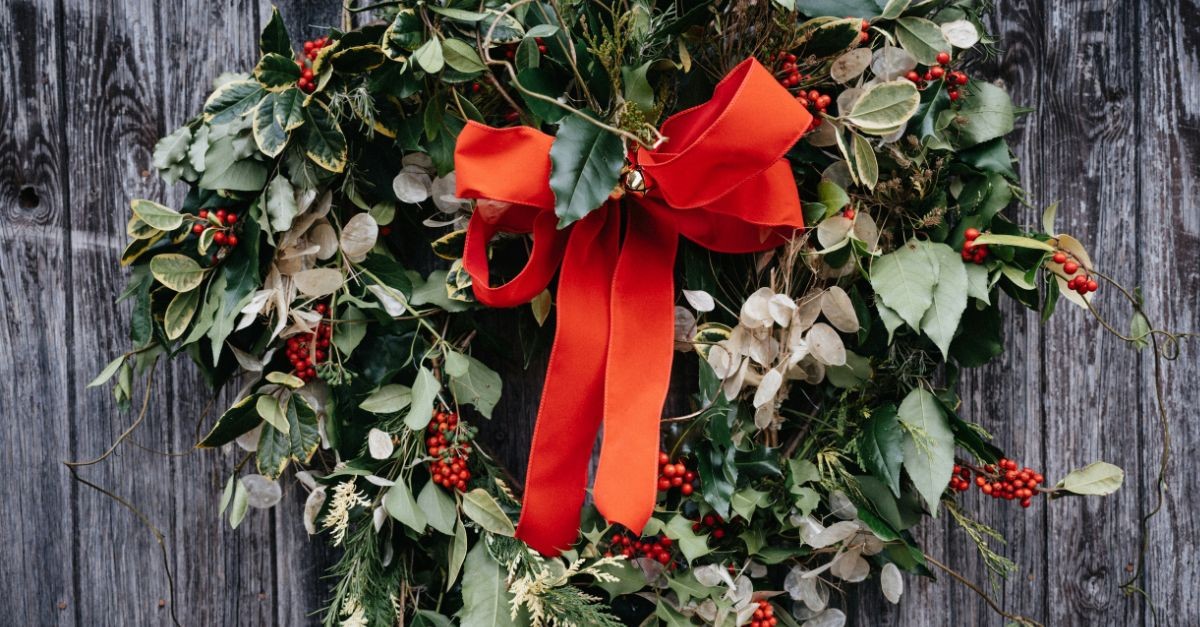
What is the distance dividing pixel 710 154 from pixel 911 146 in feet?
0.96

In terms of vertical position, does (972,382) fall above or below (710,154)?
below

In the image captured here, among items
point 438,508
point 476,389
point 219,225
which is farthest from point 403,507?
point 219,225

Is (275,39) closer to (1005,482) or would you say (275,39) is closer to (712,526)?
Result: (712,526)

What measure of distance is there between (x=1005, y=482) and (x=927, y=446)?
0.42 feet

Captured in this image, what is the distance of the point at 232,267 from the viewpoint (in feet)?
3.10

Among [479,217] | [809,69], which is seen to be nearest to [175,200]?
[479,217]

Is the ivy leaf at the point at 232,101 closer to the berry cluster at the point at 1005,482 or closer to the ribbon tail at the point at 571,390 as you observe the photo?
the ribbon tail at the point at 571,390

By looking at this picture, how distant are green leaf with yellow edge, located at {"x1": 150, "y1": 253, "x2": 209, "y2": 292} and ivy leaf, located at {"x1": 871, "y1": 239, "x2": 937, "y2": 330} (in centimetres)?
77

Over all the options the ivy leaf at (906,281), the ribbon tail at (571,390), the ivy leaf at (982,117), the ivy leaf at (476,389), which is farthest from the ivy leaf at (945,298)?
the ivy leaf at (476,389)

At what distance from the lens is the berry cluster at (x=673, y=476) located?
3.02 feet

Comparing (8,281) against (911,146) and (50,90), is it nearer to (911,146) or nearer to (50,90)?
(50,90)

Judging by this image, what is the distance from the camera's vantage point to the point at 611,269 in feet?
3.01

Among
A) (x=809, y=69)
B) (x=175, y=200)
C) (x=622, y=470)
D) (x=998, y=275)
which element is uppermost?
(x=809, y=69)

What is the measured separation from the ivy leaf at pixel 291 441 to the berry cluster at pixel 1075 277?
87cm
